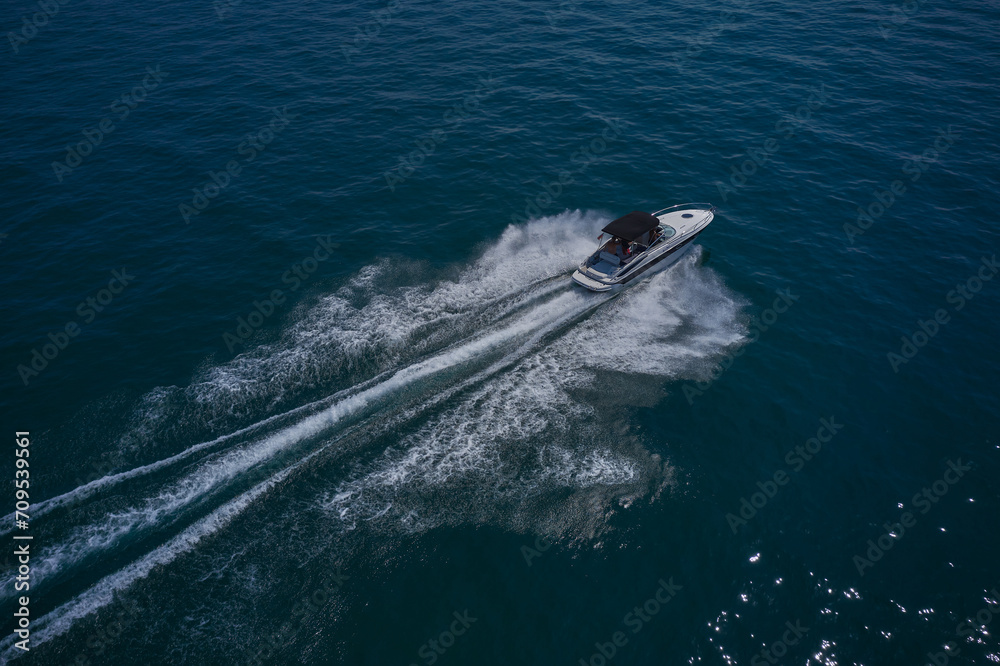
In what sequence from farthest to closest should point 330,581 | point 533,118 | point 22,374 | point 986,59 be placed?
point 986,59 < point 533,118 < point 22,374 < point 330,581

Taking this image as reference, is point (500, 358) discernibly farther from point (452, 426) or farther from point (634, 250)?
point (634, 250)

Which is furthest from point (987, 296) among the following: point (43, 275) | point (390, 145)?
point (43, 275)

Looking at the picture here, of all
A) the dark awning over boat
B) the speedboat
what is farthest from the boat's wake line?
the dark awning over boat

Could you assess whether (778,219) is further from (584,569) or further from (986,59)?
(986,59)

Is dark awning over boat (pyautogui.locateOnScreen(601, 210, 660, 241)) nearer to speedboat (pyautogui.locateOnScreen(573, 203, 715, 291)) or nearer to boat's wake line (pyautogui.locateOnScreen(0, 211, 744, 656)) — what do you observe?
speedboat (pyautogui.locateOnScreen(573, 203, 715, 291))

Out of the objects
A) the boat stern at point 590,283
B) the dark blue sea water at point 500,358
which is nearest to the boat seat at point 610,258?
the boat stern at point 590,283

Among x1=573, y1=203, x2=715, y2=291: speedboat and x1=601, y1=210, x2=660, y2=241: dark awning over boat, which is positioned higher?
x1=601, y1=210, x2=660, y2=241: dark awning over boat
